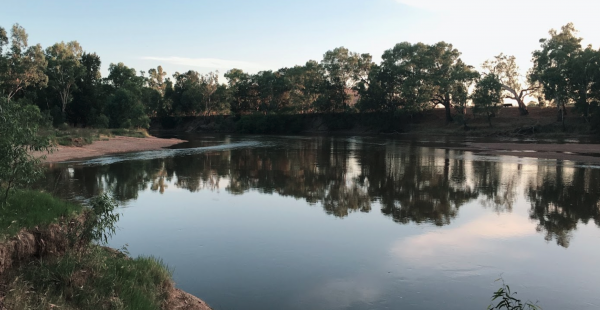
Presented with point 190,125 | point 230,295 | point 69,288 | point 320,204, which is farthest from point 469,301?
point 190,125

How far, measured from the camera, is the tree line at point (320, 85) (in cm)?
5566

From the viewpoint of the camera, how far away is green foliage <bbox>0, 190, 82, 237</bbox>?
6.50 m

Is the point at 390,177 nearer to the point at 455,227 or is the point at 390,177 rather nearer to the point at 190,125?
the point at 455,227

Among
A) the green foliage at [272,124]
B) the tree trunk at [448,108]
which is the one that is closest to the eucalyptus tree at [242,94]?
the green foliage at [272,124]

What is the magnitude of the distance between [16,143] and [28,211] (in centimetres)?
120

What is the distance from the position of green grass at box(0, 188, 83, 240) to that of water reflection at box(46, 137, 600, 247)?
5.70 metres

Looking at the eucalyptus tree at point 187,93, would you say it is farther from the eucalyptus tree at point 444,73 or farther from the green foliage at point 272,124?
the eucalyptus tree at point 444,73

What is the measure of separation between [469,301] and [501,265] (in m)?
2.36

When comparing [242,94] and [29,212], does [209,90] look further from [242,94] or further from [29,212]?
[29,212]

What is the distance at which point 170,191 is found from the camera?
61.6 ft

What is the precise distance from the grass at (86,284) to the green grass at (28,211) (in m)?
0.70

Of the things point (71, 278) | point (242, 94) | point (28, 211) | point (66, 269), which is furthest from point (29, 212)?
point (242, 94)

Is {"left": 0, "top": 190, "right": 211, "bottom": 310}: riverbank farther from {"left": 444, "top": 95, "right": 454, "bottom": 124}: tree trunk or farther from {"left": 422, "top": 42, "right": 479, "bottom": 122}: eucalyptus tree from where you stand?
{"left": 444, "top": 95, "right": 454, "bottom": 124}: tree trunk

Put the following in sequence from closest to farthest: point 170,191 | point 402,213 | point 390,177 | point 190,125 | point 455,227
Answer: point 455,227
point 402,213
point 170,191
point 390,177
point 190,125
